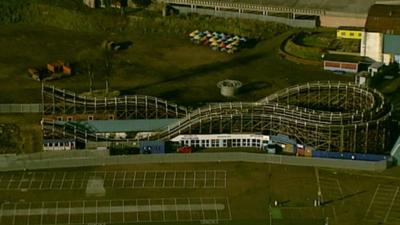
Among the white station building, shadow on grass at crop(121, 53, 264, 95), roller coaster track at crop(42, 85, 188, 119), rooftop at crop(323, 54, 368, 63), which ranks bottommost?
the white station building

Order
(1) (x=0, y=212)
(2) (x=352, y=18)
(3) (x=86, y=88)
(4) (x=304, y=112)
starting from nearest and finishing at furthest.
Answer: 1. (1) (x=0, y=212)
2. (4) (x=304, y=112)
3. (3) (x=86, y=88)
4. (2) (x=352, y=18)

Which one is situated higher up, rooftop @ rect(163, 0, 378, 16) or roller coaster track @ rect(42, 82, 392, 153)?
rooftop @ rect(163, 0, 378, 16)

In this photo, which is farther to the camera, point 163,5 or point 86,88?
point 163,5

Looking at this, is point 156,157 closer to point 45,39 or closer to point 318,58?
point 318,58

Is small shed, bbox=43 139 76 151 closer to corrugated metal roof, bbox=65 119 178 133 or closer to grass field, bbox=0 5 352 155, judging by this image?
grass field, bbox=0 5 352 155

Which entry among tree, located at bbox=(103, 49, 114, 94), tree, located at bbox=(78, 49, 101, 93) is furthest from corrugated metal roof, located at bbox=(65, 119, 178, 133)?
tree, located at bbox=(78, 49, 101, 93)

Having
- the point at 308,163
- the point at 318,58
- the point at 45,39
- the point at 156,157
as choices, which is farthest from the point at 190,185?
the point at 45,39
